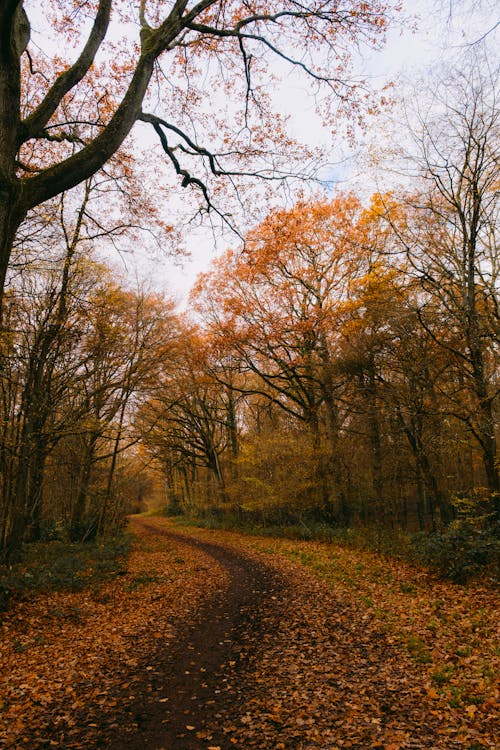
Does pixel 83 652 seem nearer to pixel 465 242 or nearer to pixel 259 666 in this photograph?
pixel 259 666

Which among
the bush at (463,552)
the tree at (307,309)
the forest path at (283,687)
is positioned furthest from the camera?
the tree at (307,309)

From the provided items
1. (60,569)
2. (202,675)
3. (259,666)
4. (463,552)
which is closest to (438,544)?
(463,552)

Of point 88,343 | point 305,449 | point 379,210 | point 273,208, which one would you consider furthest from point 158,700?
point 379,210

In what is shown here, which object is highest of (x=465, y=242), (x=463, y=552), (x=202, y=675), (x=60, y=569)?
(x=465, y=242)

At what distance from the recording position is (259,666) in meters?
5.42

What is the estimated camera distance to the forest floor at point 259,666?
3986 millimetres

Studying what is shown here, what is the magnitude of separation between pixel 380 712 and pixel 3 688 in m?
4.52

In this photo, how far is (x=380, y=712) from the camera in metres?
4.20

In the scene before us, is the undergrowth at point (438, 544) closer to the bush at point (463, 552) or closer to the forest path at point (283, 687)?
the bush at point (463, 552)

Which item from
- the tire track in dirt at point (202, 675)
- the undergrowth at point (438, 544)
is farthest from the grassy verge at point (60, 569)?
the undergrowth at point (438, 544)

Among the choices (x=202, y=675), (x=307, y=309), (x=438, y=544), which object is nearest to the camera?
(x=202, y=675)

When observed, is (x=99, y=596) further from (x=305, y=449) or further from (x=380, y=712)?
(x=305, y=449)

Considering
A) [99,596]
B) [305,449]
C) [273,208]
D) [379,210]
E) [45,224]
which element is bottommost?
[99,596]

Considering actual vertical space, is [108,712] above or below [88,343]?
below
